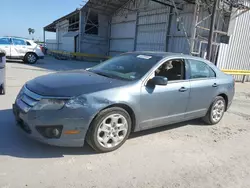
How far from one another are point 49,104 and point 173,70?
2418mm

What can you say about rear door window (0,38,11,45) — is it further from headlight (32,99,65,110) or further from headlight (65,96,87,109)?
headlight (65,96,87,109)

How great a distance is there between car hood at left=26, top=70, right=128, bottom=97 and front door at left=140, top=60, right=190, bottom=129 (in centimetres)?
52

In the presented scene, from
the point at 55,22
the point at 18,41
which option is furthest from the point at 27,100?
the point at 55,22

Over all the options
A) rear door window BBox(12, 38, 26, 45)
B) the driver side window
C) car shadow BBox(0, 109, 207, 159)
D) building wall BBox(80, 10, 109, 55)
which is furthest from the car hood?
building wall BBox(80, 10, 109, 55)

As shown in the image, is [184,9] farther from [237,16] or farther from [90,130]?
[90,130]

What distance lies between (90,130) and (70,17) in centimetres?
2603

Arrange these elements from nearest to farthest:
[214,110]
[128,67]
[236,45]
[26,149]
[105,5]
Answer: [26,149]
[128,67]
[214,110]
[236,45]
[105,5]

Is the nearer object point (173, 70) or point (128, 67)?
point (128, 67)

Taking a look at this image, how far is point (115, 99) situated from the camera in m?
3.25

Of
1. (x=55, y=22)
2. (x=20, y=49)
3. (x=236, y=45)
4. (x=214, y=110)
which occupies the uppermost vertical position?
(x=55, y=22)

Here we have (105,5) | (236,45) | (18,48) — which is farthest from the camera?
(105,5)

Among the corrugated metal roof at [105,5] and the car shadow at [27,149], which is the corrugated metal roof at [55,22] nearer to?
the corrugated metal roof at [105,5]

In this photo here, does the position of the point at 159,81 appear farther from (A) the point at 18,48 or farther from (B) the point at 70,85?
(A) the point at 18,48

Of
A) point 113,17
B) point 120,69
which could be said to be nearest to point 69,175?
point 120,69
